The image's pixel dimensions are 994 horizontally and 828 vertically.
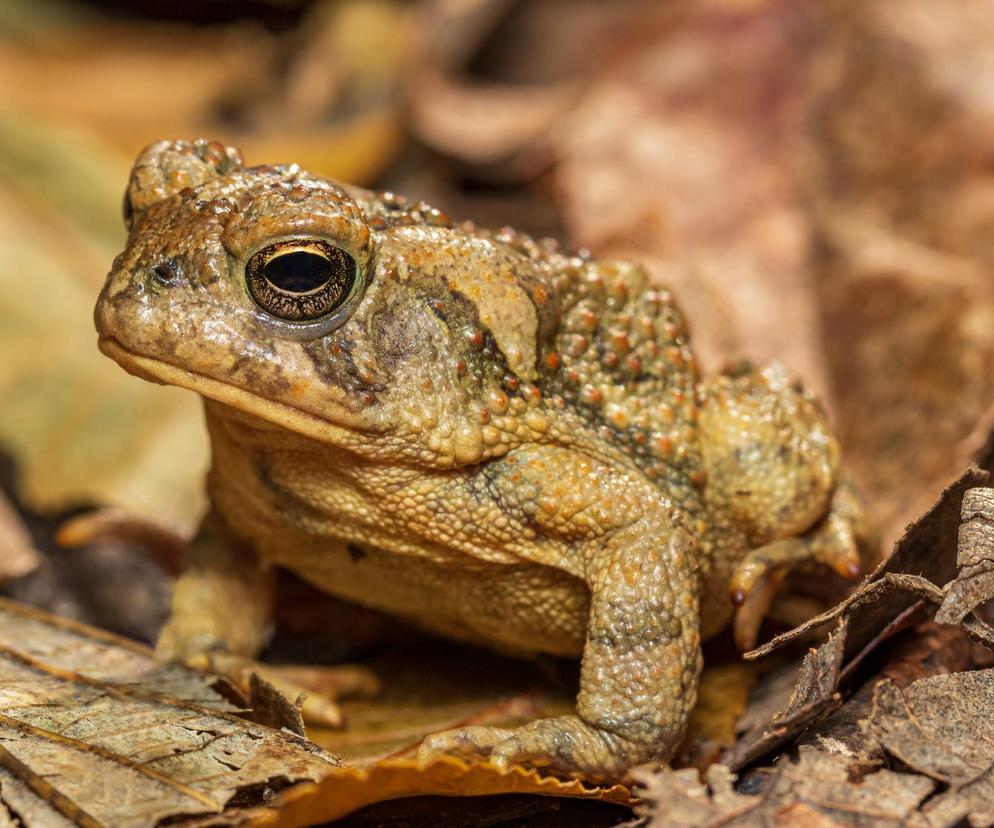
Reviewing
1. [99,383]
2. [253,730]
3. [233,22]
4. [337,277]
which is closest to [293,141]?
[99,383]

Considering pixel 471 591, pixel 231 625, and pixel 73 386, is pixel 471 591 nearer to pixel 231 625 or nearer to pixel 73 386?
pixel 231 625

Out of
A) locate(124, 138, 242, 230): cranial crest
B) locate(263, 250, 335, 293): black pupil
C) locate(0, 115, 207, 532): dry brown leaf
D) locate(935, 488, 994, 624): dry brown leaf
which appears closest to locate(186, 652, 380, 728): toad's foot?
locate(0, 115, 207, 532): dry brown leaf

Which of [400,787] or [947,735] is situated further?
[947,735]

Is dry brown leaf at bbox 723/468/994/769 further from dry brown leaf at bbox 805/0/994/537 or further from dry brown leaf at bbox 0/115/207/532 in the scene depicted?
dry brown leaf at bbox 0/115/207/532

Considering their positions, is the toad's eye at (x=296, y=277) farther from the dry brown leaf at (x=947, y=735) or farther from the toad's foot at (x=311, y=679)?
the dry brown leaf at (x=947, y=735)

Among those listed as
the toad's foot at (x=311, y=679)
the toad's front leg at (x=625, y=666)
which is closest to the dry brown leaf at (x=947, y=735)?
the toad's front leg at (x=625, y=666)

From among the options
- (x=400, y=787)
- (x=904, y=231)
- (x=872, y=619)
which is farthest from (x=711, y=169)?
(x=400, y=787)

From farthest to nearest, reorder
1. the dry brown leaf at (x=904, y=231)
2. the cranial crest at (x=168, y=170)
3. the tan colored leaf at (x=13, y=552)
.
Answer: the dry brown leaf at (x=904, y=231), the tan colored leaf at (x=13, y=552), the cranial crest at (x=168, y=170)
